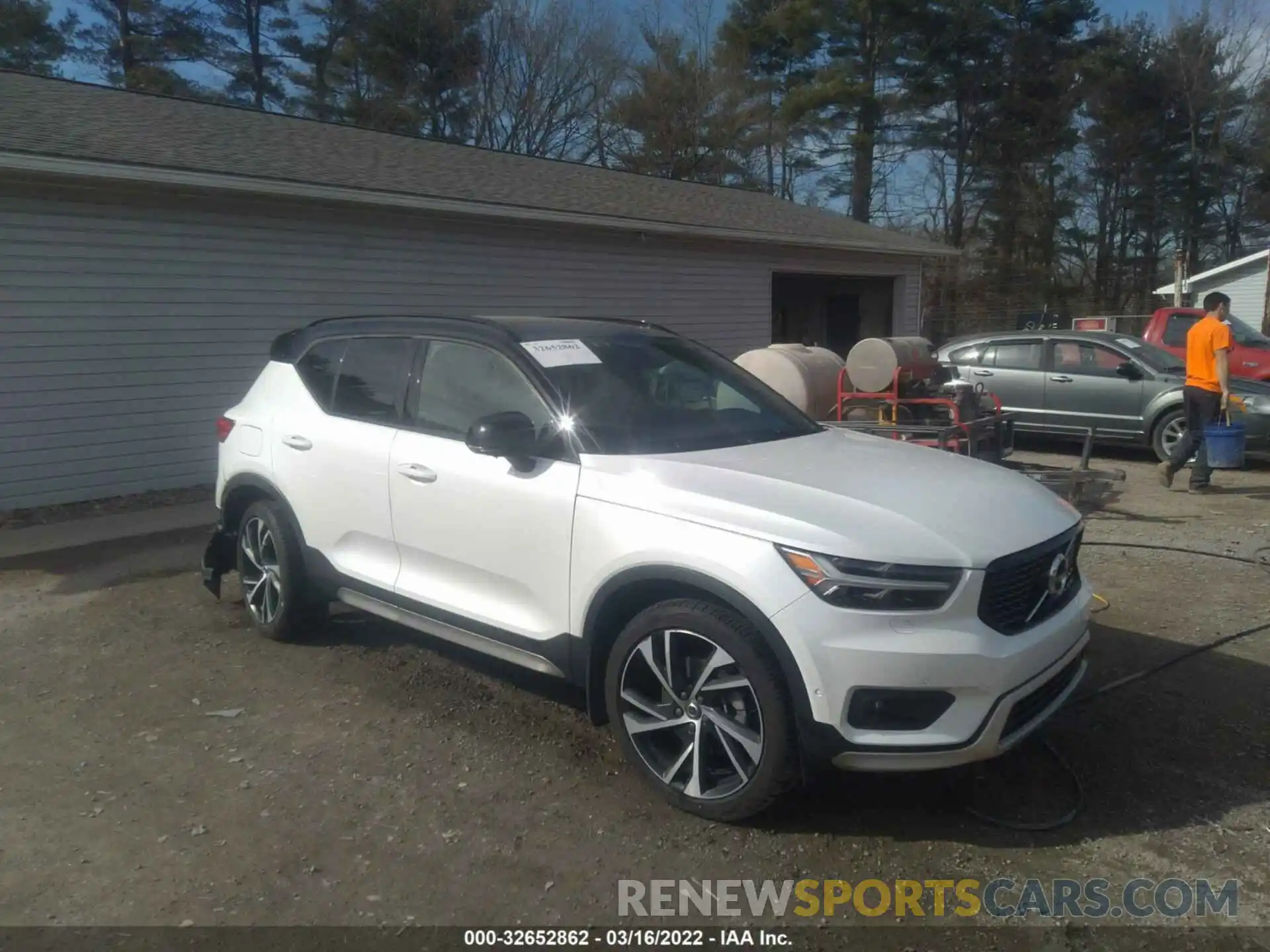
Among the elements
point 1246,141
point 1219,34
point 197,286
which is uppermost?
point 1219,34

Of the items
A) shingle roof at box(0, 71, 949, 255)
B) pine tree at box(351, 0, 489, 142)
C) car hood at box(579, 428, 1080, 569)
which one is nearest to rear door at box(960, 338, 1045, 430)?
shingle roof at box(0, 71, 949, 255)

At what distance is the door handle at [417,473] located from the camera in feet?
14.3

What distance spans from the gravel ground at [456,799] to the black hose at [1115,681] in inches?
1.4

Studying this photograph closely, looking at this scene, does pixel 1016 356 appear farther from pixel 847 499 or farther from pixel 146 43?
pixel 146 43

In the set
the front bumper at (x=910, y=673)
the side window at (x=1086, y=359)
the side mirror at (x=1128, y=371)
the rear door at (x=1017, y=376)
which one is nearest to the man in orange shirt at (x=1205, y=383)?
the side mirror at (x=1128, y=371)

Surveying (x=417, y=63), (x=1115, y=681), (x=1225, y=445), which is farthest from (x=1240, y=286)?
(x=1115, y=681)

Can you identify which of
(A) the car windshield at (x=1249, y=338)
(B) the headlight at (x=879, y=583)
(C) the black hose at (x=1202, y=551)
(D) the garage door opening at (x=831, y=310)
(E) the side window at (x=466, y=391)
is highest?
(D) the garage door opening at (x=831, y=310)

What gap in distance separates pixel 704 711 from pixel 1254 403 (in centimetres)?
936

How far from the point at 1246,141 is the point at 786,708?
4334 cm

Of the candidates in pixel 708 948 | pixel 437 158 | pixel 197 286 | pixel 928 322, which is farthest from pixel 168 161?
pixel 928 322

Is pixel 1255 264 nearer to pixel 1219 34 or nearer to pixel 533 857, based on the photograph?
pixel 1219 34

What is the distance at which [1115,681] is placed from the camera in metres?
4.75

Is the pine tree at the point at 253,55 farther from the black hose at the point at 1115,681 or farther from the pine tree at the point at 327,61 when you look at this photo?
the black hose at the point at 1115,681

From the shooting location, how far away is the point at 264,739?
4285 millimetres
